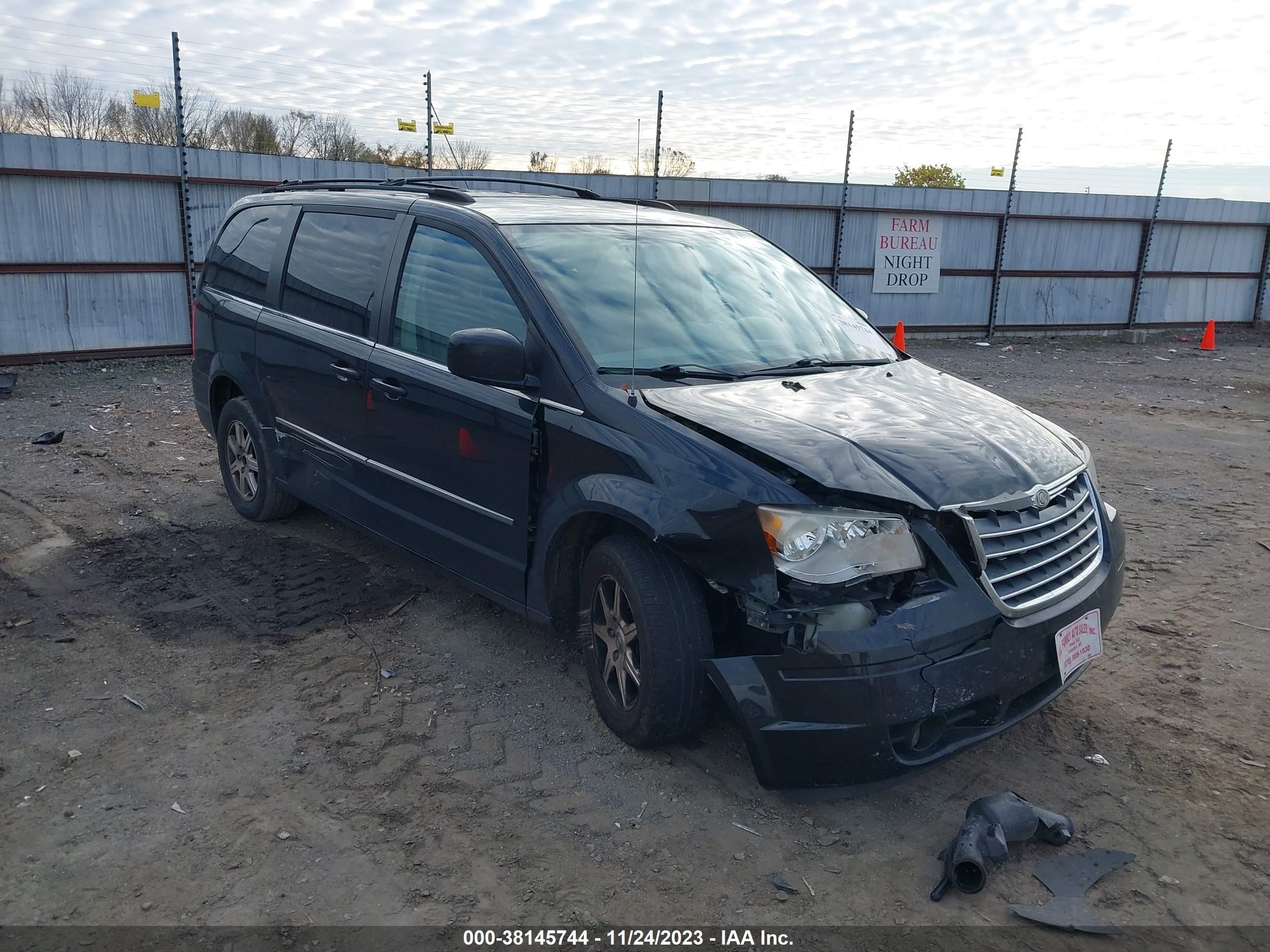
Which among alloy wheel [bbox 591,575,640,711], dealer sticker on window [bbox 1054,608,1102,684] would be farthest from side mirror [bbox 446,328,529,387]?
dealer sticker on window [bbox 1054,608,1102,684]

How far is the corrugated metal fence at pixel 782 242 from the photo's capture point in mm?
10664

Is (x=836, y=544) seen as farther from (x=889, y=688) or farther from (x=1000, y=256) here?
(x=1000, y=256)

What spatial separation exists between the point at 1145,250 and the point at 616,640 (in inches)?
722

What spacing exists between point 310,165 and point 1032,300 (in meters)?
12.4

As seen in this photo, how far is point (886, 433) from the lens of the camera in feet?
10.6

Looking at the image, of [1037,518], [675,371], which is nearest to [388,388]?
[675,371]

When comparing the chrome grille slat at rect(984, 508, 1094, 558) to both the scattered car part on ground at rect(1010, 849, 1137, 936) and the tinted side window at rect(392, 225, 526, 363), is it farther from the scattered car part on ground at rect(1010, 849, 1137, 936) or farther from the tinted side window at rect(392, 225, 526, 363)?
the tinted side window at rect(392, 225, 526, 363)

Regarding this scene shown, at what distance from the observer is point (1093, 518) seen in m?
3.55

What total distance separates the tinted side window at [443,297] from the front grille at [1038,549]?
1.82 m

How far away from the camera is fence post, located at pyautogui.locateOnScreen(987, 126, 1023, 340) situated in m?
16.7

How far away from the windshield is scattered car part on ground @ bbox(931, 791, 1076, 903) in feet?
5.76

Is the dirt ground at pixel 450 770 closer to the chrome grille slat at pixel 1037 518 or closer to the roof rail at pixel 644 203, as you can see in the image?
the chrome grille slat at pixel 1037 518

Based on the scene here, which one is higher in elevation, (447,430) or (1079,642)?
(447,430)

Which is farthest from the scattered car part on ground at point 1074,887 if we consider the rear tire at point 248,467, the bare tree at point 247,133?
the bare tree at point 247,133
